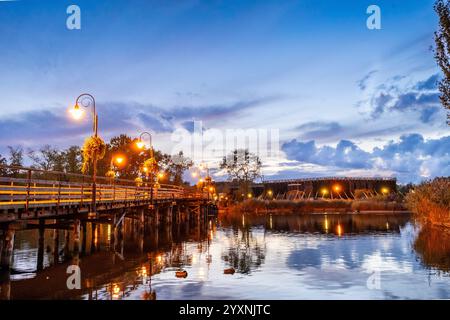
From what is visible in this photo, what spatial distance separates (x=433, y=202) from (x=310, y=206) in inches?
1790

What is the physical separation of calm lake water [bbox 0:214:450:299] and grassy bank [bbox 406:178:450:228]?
4274mm

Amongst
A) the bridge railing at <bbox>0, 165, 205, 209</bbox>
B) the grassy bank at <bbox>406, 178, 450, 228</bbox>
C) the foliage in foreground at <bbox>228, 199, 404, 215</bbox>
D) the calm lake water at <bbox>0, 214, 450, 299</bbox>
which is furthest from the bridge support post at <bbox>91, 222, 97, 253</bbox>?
the foliage in foreground at <bbox>228, 199, 404, 215</bbox>

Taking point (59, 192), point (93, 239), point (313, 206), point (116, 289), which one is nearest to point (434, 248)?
point (116, 289)

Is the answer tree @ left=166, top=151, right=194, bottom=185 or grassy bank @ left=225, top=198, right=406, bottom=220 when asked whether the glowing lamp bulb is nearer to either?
grassy bank @ left=225, top=198, right=406, bottom=220

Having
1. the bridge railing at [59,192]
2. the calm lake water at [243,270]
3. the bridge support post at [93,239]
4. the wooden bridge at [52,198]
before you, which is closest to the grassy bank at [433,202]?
the calm lake water at [243,270]

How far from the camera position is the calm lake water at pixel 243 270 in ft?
48.5

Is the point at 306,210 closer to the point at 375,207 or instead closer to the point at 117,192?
the point at 375,207

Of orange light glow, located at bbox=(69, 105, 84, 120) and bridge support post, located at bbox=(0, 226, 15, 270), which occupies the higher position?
orange light glow, located at bbox=(69, 105, 84, 120)

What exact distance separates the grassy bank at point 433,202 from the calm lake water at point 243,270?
4.27m

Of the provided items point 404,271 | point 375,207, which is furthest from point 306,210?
point 404,271

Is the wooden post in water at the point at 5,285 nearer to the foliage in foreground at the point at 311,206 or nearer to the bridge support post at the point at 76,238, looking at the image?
the bridge support post at the point at 76,238

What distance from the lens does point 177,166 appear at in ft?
328

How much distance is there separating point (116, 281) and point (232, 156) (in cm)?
8966

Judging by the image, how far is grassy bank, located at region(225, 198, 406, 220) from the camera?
73.2 meters
